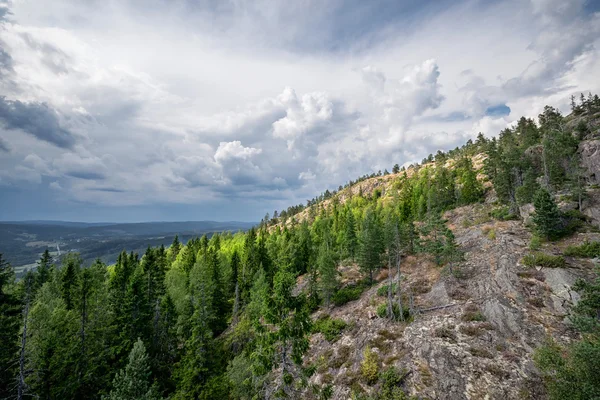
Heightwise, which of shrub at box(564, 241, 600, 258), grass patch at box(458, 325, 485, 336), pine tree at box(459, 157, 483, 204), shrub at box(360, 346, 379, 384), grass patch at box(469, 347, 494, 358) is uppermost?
pine tree at box(459, 157, 483, 204)

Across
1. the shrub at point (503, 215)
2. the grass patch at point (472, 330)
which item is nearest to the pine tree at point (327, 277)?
the grass patch at point (472, 330)

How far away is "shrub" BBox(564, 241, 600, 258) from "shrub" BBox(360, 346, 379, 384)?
26796 mm

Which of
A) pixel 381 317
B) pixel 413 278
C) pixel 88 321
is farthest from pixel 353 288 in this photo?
pixel 88 321

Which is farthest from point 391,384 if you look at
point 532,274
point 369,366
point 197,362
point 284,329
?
point 532,274

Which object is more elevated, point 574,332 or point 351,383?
point 574,332

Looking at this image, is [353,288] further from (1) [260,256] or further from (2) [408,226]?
(1) [260,256]

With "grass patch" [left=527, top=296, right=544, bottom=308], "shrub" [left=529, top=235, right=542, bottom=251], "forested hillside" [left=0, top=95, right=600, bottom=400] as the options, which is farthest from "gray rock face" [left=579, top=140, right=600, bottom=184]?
"grass patch" [left=527, top=296, right=544, bottom=308]

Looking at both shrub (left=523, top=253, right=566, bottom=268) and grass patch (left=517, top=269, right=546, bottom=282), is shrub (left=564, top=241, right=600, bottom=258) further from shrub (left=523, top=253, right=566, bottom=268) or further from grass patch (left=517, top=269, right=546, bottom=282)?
grass patch (left=517, top=269, right=546, bottom=282)

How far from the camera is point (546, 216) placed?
36.3m

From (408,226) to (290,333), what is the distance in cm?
4379

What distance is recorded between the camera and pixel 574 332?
2297cm

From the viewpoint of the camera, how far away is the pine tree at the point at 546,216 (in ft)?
119

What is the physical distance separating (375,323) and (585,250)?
2614 centimetres

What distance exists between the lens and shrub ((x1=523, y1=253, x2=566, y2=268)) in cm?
2986
